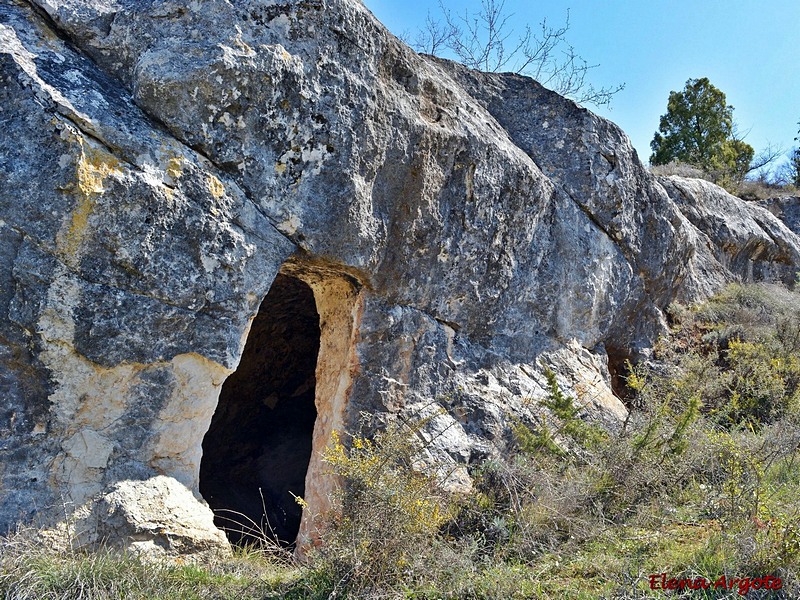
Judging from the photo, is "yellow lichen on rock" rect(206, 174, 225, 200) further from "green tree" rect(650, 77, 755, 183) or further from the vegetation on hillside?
"green tree" rect(650, 77, 755, 183)

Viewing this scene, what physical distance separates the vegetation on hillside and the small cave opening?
2.82 m

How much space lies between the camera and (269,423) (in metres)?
7.78

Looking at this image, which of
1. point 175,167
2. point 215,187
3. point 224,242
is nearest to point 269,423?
point 224,242

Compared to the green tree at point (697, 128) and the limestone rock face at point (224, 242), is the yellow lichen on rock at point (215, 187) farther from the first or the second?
the green tree at point (697, 128)

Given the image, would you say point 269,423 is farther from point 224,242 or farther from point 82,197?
point 82,197

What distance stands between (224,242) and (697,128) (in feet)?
50.7

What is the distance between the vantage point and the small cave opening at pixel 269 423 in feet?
22.2

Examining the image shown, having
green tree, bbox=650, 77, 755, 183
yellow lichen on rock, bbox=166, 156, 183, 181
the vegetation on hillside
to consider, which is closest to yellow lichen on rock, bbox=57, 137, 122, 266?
yellow lichen on rock, bbox=166, 156, 183, 181

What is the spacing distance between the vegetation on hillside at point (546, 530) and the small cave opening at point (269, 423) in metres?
2.82

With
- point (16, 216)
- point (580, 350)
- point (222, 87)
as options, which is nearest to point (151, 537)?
point (16, 216)

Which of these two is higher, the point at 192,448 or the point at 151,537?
the point at 192,448

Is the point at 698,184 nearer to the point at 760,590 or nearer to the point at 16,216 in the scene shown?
the point at 760,590

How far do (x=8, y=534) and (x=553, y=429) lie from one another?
11.7 feet

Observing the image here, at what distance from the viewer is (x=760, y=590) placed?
10.2 feet
